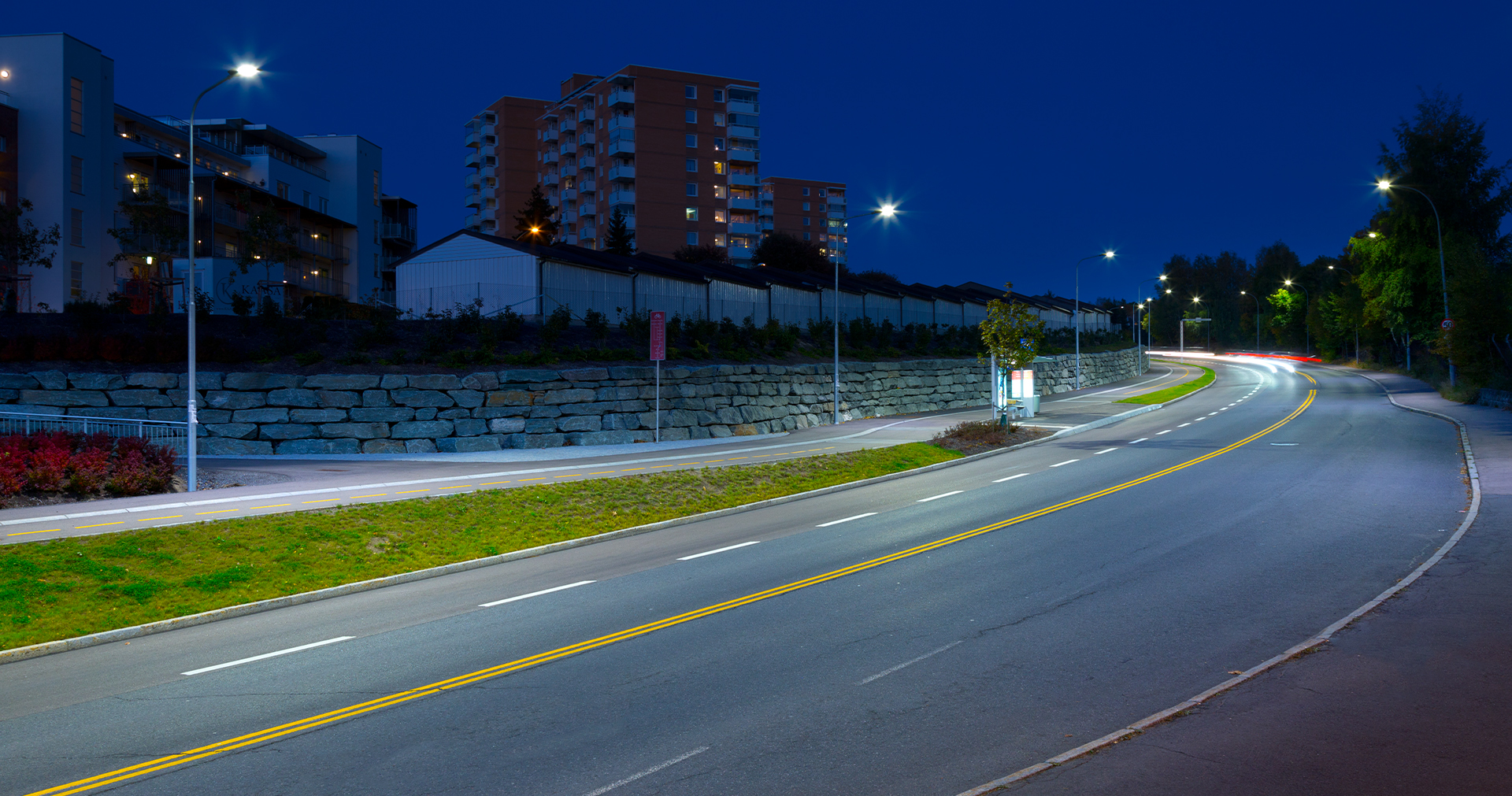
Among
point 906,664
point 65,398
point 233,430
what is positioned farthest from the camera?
point 233,430

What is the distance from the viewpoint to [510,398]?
25.9 metres

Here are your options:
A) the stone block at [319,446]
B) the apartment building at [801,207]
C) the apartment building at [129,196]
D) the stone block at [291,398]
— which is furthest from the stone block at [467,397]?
the apartment building at [801,207]

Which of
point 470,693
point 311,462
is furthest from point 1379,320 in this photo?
point 470,693

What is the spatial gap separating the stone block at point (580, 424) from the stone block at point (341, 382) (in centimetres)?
524

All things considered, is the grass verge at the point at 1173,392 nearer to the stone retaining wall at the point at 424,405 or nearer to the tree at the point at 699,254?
the stone retaining wall at the point at 424,405

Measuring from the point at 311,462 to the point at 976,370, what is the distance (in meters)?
32.8

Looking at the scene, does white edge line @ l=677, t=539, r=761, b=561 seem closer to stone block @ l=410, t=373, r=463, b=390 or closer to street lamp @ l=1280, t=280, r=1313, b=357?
stone block @ l=410, t=373, r=463, b=390

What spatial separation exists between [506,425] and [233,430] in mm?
6862

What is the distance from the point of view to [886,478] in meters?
21.2

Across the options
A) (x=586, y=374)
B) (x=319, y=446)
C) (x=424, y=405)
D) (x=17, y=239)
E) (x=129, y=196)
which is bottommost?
(x=319, y=446)

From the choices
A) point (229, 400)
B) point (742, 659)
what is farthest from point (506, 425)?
point (742, 659)

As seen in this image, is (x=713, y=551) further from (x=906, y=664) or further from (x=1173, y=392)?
(x=1173, y=392)

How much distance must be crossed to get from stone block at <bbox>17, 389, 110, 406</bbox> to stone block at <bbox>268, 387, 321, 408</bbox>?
3.95 metres

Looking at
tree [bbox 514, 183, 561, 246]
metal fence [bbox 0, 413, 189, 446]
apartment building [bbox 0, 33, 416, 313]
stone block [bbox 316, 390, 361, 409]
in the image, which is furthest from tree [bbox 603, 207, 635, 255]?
metal fence [bbox 0, 413, 189, 446]
